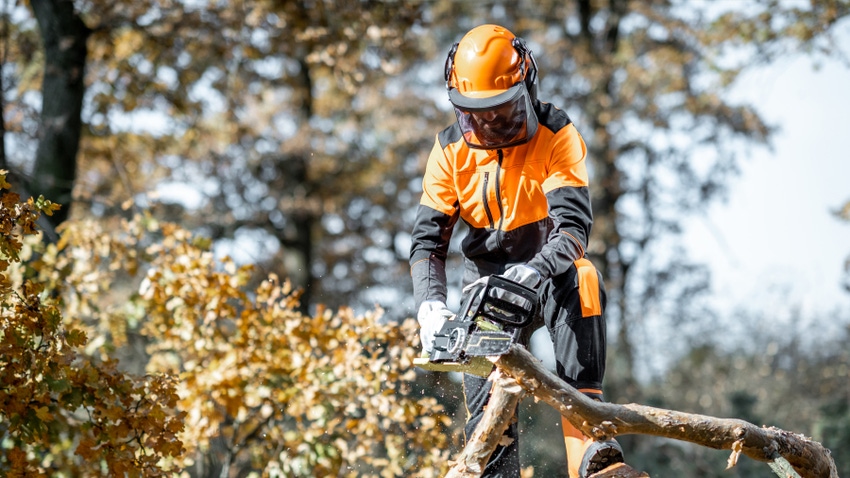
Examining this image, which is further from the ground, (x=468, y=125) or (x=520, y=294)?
(x=468, y=125)

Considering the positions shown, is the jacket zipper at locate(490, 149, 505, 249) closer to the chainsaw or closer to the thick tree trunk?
the chainsaw

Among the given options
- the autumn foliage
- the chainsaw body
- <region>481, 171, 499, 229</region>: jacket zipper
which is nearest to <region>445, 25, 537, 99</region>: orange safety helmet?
<region>481, 171, 499, 229</region>: jacket zipper

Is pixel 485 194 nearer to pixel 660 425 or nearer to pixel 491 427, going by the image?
pixel 491 427

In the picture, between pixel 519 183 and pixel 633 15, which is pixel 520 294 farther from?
pixel 633 15

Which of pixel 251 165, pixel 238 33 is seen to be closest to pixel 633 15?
pixel 251 165

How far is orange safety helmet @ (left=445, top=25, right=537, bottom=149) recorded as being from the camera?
365cm

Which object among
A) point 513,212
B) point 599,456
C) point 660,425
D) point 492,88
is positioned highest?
point 492,88

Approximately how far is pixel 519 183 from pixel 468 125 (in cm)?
34

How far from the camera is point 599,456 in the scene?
136 inches

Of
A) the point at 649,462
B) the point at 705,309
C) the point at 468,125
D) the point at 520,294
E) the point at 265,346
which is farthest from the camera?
the point at 705,309

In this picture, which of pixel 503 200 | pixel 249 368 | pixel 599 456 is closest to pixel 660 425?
pixel 599 456

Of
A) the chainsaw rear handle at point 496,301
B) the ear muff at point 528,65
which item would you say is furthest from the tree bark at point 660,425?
the ear muff at point 528,65

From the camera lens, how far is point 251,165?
61.8 ft

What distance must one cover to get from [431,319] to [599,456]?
2.80 feet
